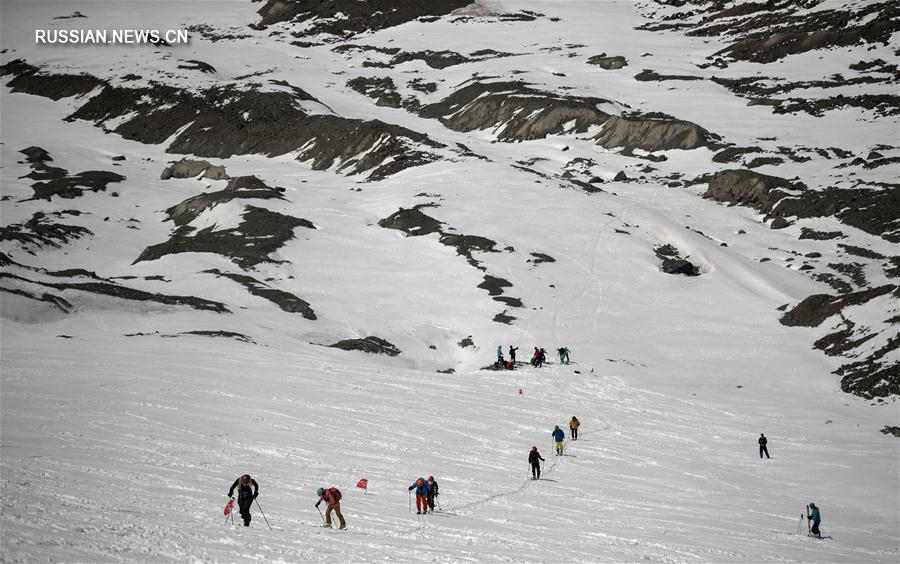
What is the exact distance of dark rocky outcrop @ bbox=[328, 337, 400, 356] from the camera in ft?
164

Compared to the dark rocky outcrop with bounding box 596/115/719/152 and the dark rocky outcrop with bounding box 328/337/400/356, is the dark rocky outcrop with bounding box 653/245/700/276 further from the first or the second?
the dark rocky outcrop with bounding box 596/115/719/152

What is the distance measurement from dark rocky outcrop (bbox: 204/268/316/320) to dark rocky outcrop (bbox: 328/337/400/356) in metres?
4.73

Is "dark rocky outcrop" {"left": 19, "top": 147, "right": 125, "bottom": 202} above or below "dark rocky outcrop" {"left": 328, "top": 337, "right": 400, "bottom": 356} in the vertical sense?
below

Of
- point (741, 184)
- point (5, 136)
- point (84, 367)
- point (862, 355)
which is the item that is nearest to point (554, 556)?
point (84, 367)

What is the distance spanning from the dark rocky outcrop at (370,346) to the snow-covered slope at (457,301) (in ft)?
1.25

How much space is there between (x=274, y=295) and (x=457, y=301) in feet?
44.3

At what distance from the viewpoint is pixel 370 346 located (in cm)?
5075

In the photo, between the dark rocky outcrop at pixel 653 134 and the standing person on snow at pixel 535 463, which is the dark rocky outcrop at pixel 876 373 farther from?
the dark rocky outcrop at pixel 653 134

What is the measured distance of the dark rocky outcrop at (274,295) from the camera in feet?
180

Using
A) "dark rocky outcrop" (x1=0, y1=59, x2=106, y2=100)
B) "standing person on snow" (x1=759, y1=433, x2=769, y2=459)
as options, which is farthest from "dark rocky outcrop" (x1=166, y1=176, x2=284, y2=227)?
"dark rocky outcrop" (x1=0, y1=59, x2=106, y2=100)

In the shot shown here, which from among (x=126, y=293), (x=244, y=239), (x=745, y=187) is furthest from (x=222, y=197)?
(x=745, y=187)

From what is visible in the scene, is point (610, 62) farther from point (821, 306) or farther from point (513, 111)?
point (821, 306)

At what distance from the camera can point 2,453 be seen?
19.2 metres

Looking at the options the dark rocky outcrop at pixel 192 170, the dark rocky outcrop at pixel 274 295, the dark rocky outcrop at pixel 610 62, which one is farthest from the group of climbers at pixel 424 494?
the dark rocky outcrop at pixel 610 62
